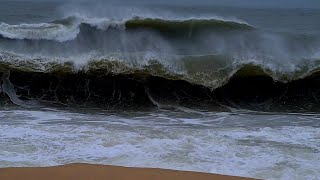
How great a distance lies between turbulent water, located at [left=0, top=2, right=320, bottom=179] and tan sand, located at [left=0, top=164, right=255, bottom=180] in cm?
32

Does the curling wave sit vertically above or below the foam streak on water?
above

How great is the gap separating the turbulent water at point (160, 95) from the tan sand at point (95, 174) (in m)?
0.32

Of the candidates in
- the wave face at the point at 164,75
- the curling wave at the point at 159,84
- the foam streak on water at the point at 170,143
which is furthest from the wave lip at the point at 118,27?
the foam streak on water at the point at 170,143

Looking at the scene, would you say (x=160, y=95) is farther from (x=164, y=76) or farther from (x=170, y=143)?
(x=170, y=143)

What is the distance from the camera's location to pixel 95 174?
12.7ft

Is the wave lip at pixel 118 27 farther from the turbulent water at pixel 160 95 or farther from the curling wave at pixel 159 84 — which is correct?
the curling wave at pixel 159 84

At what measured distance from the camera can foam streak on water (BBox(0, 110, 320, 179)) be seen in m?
4.41

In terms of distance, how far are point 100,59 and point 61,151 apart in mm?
4338

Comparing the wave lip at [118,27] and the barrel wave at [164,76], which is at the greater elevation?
the wave lip at [118,27]

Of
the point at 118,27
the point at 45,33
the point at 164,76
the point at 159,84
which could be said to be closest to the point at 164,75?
the point at 164,76

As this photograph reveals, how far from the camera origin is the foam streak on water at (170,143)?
441 cm

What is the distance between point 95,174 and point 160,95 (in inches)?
179

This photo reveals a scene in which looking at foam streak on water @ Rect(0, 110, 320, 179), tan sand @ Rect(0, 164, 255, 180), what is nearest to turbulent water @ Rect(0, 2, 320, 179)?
foam streak on water @ Rect(0, 110, 320, 179)

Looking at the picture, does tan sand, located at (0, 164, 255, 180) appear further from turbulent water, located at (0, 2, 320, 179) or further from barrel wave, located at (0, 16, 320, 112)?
barrel wave, located at (0, 16, 320, 112)
